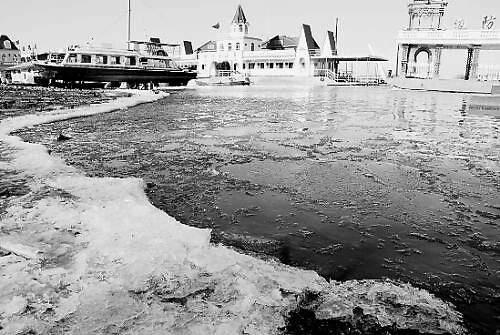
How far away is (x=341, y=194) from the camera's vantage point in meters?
4.22

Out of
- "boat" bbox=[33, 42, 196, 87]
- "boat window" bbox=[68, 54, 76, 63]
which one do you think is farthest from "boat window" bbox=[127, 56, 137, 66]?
"boat window" bbox=[68, 54, 76, 63]

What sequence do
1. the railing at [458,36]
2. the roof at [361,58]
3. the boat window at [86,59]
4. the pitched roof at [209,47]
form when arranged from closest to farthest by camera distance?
1. the boat window at [86,59]
2. the railing at [458,36]
3. the roof at [361,58]
4. the pitched roof at [209,47]

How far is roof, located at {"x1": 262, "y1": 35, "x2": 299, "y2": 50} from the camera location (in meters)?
67.4

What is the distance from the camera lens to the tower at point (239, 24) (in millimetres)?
64750

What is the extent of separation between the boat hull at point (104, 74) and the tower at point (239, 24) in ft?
95.5

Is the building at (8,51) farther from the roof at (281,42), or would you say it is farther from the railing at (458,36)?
the railing at (458,36)

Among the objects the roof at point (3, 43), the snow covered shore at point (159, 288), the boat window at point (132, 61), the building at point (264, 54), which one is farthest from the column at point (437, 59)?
the roof at point (3, 43)

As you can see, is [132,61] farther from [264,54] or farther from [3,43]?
[3,43]

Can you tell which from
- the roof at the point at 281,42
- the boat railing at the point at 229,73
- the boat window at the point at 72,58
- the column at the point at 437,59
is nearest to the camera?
the boat window at the point at 72,58

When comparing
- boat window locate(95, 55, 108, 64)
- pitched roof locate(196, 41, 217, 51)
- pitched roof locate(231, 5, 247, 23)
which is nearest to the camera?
boat window locate(95, 55, 108, 64)

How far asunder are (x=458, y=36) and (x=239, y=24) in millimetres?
37995

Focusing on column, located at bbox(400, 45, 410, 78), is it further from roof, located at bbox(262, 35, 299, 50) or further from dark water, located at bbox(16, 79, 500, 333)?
dark water, located at bbox(16, 79, 500, 333)

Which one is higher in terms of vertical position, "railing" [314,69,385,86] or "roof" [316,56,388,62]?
"roof" [316,56,388,62]

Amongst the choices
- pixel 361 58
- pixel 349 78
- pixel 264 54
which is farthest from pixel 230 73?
pixel 361 58
